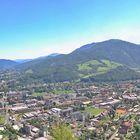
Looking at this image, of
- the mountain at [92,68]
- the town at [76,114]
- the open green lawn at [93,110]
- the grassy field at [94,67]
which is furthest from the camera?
the grassy field at [94,67]

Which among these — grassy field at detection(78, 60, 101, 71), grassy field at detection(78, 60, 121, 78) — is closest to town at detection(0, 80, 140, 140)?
grassy field at detection(78, 60, 121, 78)

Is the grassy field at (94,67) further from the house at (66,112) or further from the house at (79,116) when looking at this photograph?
the house at (79,116)

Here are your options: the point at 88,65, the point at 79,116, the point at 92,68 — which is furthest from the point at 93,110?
the point at 88,65

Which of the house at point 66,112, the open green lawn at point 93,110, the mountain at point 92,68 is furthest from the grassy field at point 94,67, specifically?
the house at point 66,112

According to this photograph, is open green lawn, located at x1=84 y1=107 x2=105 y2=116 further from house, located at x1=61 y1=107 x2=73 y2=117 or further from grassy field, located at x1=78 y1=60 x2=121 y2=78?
grassy field, located at x1=78 y1=60 x2=121 y2=78

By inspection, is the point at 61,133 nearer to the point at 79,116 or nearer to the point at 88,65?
the point at 79,116

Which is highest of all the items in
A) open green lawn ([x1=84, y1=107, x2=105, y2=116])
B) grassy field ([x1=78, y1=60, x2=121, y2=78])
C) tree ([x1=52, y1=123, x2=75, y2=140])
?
grassy field ([x1=78, y1=60, x2=121, y2=78])

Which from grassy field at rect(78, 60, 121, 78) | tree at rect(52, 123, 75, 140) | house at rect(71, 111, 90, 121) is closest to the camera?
tree at rect(52, 123, 75, 140)

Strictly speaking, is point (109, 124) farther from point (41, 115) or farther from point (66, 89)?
point (66, 89)

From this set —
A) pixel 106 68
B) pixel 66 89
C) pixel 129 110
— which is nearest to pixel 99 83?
pixel 66 89
